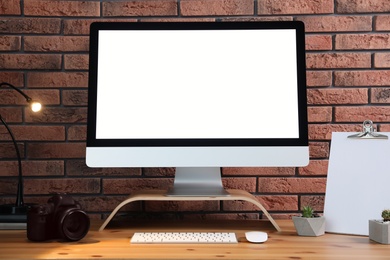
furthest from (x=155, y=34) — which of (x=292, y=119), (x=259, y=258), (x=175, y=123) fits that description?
(x=259, y=258)

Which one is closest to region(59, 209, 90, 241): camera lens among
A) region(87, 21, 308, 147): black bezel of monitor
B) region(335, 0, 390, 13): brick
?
region(87, 21, 308, 147): black bezel of monitor

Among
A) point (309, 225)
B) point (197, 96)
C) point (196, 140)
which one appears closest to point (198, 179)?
point (196, 140)

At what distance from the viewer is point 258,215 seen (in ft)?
6.83

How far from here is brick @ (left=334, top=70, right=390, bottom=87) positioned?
2.08 metres

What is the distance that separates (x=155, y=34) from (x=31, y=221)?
0.66 m

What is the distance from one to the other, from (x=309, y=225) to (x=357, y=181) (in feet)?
0.67

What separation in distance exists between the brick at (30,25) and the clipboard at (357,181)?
3.42 feet

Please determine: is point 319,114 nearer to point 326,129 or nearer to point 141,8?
point 326,129

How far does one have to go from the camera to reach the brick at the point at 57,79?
208cm

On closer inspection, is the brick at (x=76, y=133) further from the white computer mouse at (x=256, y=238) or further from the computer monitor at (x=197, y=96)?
the white computer mouse at (x=256, y=238)

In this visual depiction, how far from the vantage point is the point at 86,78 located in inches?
82.2

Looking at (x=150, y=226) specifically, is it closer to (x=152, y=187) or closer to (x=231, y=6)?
(x=152, y=187)

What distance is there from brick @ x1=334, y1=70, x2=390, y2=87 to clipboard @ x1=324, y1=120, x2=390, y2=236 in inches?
13.1

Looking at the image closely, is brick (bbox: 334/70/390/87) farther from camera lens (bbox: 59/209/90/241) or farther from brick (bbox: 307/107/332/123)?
camera lens (bbox: 59/209/90/241)
